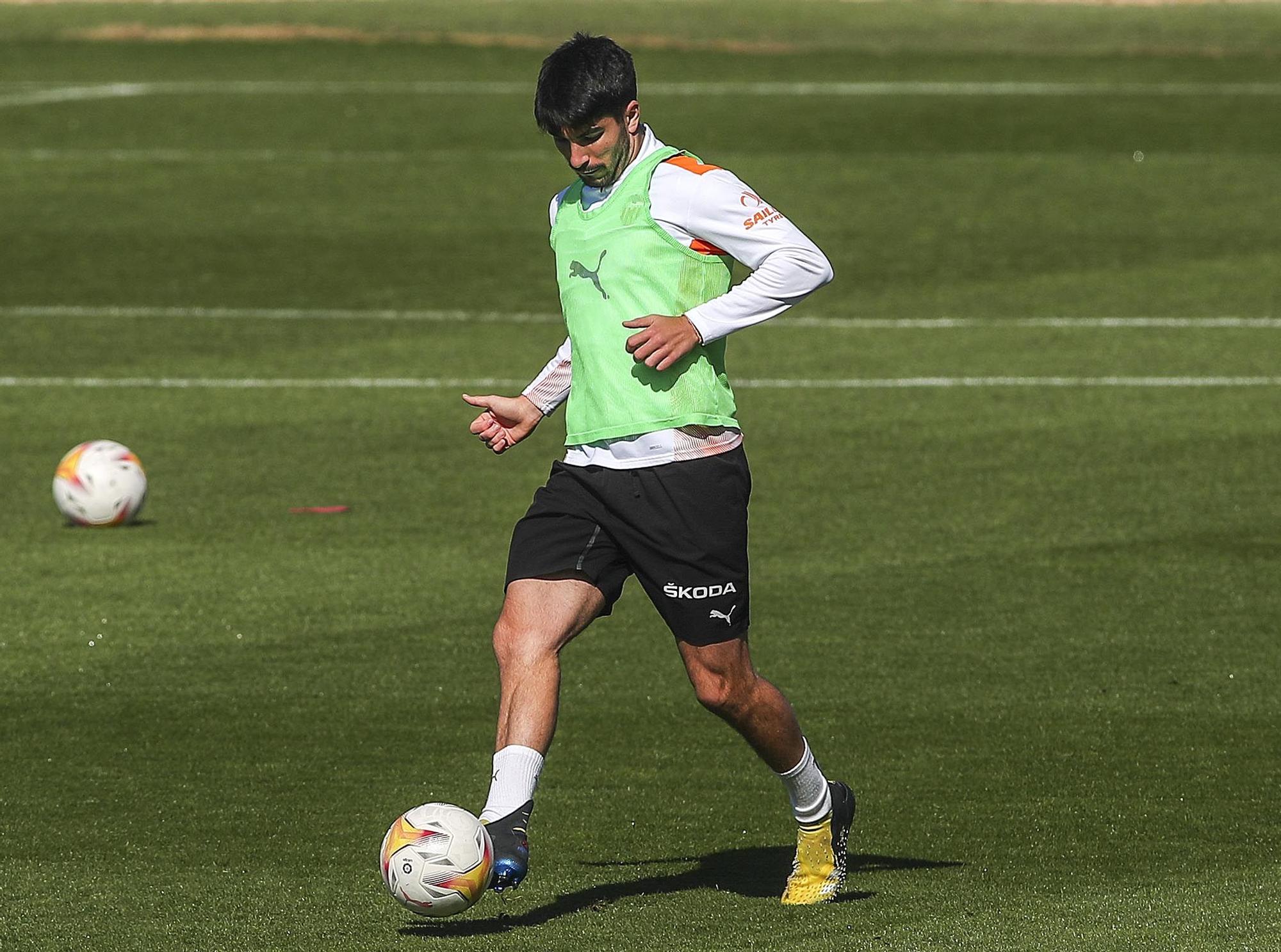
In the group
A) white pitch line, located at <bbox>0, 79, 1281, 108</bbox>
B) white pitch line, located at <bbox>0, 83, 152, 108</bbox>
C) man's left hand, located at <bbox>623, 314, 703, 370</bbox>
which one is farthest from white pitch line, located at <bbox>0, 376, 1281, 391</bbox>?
white pitch line, located at <bbox>0, 83, 152, 108</bbox>

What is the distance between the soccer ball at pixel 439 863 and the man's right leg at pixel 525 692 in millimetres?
71

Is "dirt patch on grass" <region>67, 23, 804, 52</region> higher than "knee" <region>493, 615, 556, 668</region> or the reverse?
the reverse

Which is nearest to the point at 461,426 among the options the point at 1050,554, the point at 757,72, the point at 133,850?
the point at 1050,554

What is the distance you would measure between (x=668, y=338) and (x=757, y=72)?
97.7ft

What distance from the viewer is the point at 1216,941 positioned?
20.5ft

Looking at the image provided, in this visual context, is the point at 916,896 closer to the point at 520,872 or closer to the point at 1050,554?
the point at 520,872

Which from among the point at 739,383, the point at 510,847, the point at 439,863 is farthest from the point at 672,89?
the point at 439,863

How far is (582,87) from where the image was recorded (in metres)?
6.38

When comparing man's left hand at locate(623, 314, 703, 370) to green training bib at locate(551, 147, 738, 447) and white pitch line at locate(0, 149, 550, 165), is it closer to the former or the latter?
green training bib at locate(551, 147, 738, 447)

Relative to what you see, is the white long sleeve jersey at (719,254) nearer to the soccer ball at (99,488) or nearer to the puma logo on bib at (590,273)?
the puma logo on bib at (590,273)

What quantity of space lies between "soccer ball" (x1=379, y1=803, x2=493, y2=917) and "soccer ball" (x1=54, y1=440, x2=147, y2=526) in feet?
20.9

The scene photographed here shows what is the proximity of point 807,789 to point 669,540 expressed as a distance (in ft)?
2.81

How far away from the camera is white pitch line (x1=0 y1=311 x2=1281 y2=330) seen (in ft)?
61.5

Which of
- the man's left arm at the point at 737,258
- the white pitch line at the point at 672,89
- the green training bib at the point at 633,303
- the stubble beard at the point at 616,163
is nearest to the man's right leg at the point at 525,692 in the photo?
the green training bib at the point at 633,303
